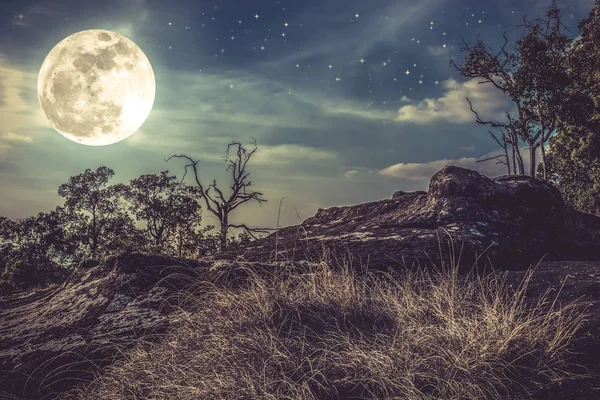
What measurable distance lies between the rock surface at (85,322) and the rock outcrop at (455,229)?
4.65 feet

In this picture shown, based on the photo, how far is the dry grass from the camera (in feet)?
11.9

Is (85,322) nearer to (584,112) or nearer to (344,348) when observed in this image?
(344,348)

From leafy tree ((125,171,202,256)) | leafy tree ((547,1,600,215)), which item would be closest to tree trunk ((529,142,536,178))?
leafy tree ((547,1,600,215))

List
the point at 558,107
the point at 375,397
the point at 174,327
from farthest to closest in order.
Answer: the point at 558,107, the point at 174,327, the point at 375,397

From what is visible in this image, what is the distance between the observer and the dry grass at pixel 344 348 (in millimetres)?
3631

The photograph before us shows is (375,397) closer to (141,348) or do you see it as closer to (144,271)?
(141,348)

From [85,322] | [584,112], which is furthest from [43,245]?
[584,112]

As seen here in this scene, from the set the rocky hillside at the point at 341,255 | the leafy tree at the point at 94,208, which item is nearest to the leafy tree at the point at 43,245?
the leafy tree at the point at 94,208

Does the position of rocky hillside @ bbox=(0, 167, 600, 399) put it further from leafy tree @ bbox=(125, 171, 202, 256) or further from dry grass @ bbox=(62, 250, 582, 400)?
leafy tree @ bbox=(125, 171, 202, 256)

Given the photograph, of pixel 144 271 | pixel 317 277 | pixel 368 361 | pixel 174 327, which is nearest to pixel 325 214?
pixel 317 277

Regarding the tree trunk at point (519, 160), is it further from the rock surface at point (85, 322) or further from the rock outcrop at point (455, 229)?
the rock surface at point (85, 322)

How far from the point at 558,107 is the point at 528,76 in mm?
2158

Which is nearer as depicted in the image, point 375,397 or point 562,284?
point 375,397

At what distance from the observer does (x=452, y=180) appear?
7602mm
